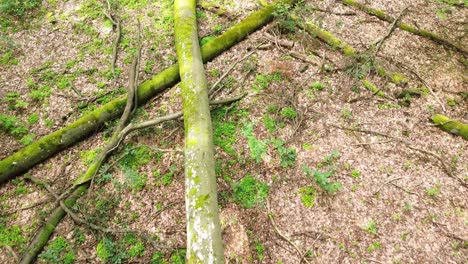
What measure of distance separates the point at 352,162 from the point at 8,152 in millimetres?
6247

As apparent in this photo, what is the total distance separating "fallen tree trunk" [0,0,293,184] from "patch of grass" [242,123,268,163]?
2.04 meters

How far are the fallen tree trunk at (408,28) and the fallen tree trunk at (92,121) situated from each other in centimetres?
305

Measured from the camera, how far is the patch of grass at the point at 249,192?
14.9ft

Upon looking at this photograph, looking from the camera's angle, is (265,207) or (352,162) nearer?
(265,207)

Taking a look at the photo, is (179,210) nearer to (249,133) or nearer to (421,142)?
(249,133)

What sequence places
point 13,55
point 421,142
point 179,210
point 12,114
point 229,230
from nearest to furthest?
point 229,230 < point 179,210 < point 421,142 < point 12,114 < point 13,55

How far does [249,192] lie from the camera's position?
15.2 ft

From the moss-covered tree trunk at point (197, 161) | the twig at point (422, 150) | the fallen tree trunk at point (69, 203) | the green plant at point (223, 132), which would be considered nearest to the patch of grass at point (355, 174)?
the twig at point (422, 150)

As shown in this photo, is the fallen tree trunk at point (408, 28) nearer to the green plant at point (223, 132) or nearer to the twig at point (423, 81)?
the twig at point (423, 81)

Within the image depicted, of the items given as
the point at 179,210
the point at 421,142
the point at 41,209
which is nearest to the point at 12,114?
the point at 41,209

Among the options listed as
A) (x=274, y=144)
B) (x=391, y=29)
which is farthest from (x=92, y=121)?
(x=391, y=29)

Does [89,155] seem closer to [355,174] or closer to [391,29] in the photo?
[355,174]

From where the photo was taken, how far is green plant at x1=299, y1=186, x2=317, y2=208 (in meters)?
Result: 4.47

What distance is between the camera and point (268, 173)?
4.85 meters
